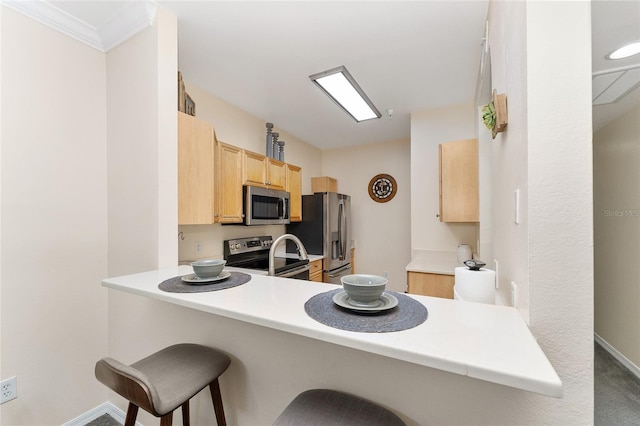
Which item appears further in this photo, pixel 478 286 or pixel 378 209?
pixel 378 209

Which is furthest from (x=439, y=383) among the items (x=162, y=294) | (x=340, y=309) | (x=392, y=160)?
(x=392, y=160)

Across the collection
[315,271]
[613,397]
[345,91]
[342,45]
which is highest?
[342,45]

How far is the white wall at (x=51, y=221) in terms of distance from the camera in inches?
58.1

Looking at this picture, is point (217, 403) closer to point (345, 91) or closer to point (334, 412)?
point (334, 412)

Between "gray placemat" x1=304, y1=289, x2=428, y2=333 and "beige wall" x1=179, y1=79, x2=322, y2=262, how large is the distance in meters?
1.95

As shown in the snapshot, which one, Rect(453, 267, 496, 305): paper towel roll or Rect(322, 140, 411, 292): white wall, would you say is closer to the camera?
Rect(453, 267, 496, 305): paper towel roll

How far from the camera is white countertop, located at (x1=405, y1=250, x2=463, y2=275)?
99.2 inches

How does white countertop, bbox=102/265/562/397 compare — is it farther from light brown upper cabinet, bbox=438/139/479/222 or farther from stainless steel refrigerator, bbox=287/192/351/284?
stainless steel refrigerator, bbox=287/192/351/284

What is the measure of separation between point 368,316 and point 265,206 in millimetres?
2294

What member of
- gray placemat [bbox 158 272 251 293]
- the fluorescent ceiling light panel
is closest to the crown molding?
the fluorescent ceiling light panel

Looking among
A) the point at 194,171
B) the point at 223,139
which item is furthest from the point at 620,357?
the point at 223,139

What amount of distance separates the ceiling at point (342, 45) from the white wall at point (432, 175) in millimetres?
180

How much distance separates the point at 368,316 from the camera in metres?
0.83

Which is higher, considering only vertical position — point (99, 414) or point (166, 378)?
point (166, 378)
